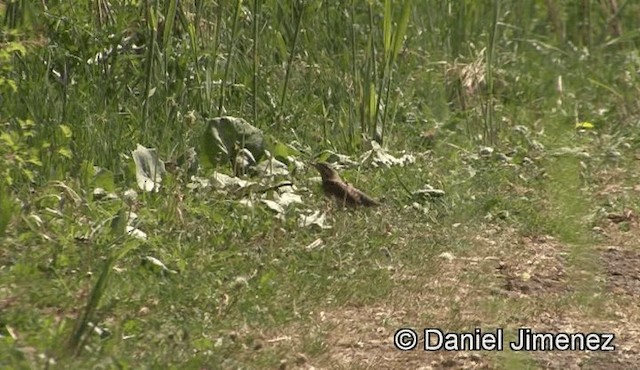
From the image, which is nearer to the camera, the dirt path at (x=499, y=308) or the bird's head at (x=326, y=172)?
the dirt path at (x=499, y=308)

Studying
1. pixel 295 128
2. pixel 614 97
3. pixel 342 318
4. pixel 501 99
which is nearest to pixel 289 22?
pixel 295 128

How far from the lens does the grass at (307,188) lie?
4.24 meters

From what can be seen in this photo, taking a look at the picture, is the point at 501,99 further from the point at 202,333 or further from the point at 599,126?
the point at 202,333

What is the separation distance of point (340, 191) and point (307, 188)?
192mm

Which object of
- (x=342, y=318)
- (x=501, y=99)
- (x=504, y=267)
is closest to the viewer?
(x=342, y=318)

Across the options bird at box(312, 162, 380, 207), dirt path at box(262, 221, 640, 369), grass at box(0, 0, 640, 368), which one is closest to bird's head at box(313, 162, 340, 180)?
bird at box(312, 162, 380, 207)

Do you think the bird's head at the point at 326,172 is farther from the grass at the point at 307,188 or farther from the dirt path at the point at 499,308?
the dirt path at the point at 499,308

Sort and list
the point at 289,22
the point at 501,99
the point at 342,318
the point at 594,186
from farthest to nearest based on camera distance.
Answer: the point at 501,99, the point at 289,22, the point at 594,186, the point at 342,318

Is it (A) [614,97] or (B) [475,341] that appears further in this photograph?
(A) [614,97]

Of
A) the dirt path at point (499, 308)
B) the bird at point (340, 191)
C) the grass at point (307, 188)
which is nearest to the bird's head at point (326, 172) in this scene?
the bird at point (340, 191)

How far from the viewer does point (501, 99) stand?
7199mm

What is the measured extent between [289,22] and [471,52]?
109cm

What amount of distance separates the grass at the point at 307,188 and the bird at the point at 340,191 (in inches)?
2.9

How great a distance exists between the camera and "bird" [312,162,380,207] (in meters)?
5.48
